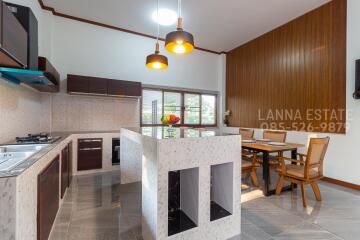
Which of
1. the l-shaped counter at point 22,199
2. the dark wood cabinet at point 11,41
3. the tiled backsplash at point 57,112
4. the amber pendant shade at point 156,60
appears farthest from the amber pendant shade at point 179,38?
the tiled backsplash at point 57,112

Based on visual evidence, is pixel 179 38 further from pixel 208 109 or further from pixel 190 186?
pixel 208 109

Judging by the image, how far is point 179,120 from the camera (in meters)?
2.91

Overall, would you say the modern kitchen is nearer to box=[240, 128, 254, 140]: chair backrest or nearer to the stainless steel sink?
the stainless steel sink

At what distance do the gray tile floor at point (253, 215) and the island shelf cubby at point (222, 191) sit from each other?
0.34m

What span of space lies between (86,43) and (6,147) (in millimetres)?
3158

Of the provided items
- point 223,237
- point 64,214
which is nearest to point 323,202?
point 223,237

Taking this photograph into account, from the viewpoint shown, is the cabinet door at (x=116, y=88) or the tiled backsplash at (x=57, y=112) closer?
the tiled backsplash at (x=57, y=112)

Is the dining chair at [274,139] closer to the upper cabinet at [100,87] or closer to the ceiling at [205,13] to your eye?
the ceiling at [205,13]

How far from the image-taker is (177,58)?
547 centimetres

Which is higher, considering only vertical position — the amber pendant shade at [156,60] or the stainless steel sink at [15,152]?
the amber pendant shade at [156,60]

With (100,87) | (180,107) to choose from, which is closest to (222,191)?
(100,87)

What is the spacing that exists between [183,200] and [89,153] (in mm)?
2624

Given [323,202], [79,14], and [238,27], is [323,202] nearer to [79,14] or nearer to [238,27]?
[238,27]

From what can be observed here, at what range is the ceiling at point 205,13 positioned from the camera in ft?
11.7
